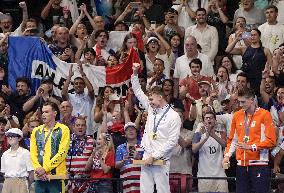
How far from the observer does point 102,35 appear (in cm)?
2425

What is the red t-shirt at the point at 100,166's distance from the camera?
66.1 ft

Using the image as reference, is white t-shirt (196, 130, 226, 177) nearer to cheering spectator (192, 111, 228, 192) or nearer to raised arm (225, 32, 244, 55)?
cheering spectator (192, 111, 228, 192)

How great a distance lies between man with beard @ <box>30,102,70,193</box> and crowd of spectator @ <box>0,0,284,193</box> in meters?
0.45

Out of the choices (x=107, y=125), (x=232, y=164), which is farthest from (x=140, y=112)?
(x=232, y=164)

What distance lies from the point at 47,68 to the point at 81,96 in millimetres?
1138

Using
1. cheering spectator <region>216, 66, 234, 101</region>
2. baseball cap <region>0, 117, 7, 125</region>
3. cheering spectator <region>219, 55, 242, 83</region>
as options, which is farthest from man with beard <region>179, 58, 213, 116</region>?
baseball cap <region>0, 117, 7, 125</region>

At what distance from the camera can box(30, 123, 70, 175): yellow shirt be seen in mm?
18828

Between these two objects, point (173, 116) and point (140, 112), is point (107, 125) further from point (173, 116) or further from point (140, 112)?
point (173, 116)

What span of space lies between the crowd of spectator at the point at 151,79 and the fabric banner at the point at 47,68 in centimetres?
22

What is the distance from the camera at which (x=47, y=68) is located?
23.4 metres

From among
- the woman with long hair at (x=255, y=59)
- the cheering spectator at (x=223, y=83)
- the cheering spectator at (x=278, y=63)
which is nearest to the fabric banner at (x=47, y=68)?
the cheering spectator at (x=223, y=83)

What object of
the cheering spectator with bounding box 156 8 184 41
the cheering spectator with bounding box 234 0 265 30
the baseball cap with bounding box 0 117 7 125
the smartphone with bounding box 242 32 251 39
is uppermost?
the cheering spectator with bounding box 234 0 265 30

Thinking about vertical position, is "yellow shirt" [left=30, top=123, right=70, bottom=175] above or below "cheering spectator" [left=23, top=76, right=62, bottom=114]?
below

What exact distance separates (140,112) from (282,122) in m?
2.59
